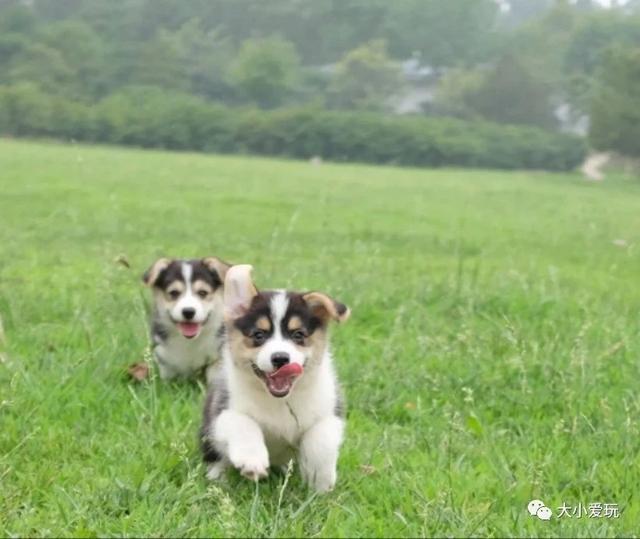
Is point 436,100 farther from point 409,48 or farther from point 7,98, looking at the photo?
point 7,98

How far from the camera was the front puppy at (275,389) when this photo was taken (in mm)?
2969

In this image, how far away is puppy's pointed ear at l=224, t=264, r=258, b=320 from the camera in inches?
125

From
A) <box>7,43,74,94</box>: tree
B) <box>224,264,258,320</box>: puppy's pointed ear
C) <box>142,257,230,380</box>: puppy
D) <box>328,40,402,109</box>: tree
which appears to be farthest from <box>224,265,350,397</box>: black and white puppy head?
<box>328,40,402,109</box>: tree

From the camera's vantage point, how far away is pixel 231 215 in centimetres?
1386

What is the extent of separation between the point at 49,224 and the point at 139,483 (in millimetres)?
8569

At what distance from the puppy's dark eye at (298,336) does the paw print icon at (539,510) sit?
85 cm

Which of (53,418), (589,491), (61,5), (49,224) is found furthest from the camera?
(61,5)

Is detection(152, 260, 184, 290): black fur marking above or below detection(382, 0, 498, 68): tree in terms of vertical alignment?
below

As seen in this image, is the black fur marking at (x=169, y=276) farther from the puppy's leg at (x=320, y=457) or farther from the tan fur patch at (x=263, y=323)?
the puppy's leg at (x=320, y=457)

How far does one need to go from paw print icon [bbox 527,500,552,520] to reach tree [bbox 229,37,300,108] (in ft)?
181

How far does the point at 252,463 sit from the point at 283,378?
29cm

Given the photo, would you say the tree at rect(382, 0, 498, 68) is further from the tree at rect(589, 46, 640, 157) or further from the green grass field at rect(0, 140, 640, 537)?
the green grass field at rect(0, 140, 640, 537)

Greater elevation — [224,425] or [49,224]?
[224,425]

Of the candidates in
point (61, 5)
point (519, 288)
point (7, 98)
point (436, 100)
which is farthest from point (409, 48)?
point (519, 288)
